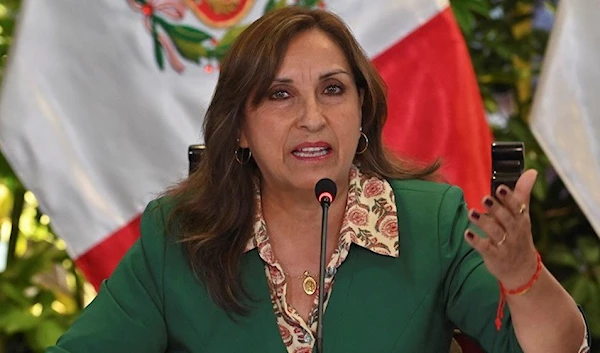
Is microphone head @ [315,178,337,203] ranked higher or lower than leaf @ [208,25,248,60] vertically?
higher

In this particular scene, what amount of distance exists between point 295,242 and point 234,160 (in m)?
0.23

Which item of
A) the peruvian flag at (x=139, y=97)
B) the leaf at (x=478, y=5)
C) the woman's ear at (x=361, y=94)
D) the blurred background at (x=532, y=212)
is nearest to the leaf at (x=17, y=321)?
the blurred background at (x=532, y=212)

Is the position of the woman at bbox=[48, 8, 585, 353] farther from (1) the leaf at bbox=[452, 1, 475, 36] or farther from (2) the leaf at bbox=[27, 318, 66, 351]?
(1) the leaf at bbox=[452, 1, 475, 36]

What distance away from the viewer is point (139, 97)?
3.01 meters

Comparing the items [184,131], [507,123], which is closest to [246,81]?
[184,131]

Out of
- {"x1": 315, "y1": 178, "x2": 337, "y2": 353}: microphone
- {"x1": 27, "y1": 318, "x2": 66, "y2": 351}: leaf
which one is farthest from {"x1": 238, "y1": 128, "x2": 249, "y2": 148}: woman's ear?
{"x1": 27, "y1": 318, "x2": 66, "y2": 351}: leaf

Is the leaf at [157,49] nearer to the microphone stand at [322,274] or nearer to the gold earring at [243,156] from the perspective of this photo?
the gold earring at [243,156]

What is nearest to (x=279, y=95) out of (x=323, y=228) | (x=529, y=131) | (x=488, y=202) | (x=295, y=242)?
(x=295, y=242)

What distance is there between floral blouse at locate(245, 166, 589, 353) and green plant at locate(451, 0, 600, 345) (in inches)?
52.6

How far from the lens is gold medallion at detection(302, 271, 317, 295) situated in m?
2.21

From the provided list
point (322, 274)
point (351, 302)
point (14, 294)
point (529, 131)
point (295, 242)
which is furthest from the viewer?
point (529, 131)

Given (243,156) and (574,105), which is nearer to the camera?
(243,156)

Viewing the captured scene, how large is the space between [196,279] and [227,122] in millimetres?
336

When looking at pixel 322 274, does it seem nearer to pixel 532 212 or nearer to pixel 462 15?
pixel 462 15
